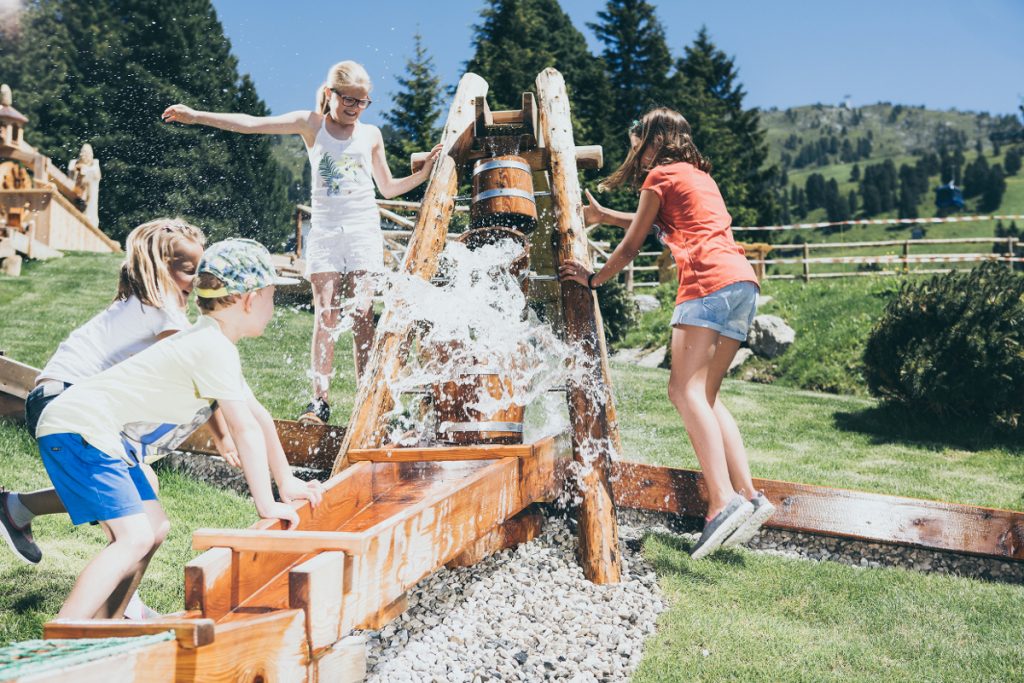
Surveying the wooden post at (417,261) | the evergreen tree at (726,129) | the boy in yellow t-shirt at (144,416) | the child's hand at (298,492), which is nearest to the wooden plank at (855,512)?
the wooden post at (417,261)

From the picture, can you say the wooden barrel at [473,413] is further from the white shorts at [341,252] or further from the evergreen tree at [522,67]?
the evergreen tree at [522,67]

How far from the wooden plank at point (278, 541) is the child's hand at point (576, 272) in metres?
2.58

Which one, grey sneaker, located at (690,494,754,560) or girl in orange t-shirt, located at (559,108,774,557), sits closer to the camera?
grey sneaker, located at (690,494,754,560)

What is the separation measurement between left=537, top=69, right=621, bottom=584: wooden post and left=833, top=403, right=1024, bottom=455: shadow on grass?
182 inches

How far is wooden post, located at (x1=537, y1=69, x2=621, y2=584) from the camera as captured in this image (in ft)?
12.9

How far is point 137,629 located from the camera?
1.81 m

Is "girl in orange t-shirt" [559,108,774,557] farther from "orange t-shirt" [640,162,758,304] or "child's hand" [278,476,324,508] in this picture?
"child's hand" [278,476,324,508]

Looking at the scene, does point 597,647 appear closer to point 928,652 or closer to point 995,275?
point 928,652

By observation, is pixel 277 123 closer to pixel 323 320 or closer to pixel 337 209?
pixel 337 209

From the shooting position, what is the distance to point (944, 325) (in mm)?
8094

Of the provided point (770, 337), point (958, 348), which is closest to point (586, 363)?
point (958, 348)

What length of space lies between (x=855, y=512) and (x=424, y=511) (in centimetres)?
261

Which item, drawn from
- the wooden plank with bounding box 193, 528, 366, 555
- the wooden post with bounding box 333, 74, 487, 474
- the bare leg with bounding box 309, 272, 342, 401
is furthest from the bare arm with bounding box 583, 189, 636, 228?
the wooden plank with bounding box 193, 528, 366, 555

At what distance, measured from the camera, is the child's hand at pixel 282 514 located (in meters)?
2.52
